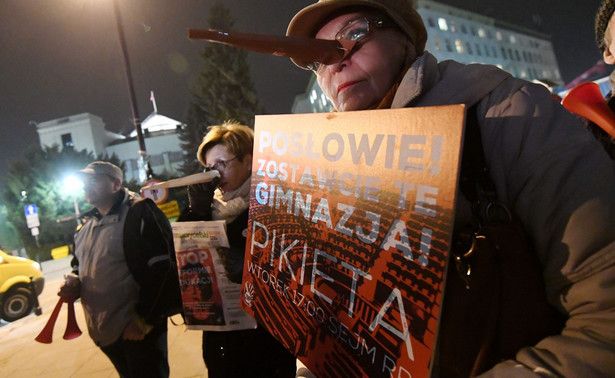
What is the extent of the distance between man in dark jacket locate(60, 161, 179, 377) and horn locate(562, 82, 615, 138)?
2954 mm

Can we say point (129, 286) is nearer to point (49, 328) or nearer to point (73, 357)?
point (49, 328)

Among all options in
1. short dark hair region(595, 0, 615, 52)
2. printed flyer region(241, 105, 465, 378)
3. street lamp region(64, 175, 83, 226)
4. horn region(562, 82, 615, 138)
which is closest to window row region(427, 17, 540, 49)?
street lamp region(64, 175, 83, 226)

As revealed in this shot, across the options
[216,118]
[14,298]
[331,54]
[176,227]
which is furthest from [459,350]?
[216,118]

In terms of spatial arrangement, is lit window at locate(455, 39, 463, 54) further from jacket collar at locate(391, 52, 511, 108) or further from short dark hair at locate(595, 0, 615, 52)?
jacket collar at locate(391, 52, 511, 108)

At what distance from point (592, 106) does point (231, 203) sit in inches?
89.1

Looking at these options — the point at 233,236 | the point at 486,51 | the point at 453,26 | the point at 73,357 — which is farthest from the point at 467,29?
the point at 73,357

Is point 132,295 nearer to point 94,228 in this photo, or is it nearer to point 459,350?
point 94,228

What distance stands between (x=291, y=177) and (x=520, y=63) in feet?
238

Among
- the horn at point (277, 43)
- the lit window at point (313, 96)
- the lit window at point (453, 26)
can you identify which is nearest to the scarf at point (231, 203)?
the horn at point (277, 43)

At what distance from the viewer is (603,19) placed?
1706 millimetres

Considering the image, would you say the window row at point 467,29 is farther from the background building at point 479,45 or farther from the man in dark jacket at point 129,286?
the man in dark jacket at point 129,286

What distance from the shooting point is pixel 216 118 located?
1231 inches

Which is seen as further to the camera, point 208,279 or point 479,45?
point 479,45

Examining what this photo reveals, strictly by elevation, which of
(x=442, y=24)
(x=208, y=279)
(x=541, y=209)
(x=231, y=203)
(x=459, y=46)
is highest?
(x=442, y=24)
